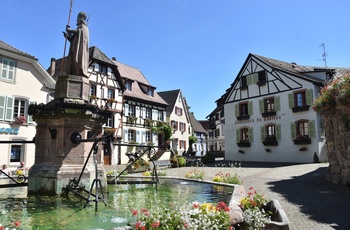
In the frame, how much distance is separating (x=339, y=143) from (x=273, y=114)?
1496cm

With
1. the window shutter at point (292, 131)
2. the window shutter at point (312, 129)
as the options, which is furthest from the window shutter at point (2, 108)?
the window shutter at point (312, 129)

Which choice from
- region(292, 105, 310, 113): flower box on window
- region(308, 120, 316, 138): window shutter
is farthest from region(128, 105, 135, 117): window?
region(308, 120, 316, 138): window shutter

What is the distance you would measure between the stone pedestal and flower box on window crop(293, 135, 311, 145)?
21.2m

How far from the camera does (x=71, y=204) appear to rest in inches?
223

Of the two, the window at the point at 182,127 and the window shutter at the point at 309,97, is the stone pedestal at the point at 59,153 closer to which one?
the window shutter at the point at 309,97

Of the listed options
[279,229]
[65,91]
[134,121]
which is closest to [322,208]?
[279,229]

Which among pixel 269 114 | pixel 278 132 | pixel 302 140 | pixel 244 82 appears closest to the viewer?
pixel 302 140

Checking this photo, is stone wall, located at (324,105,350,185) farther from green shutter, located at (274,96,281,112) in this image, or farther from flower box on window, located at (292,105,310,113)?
green shutter, located at (274,96,281,112)

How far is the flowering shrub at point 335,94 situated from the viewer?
33.1 ft

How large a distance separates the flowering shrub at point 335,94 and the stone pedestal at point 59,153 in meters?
9.09

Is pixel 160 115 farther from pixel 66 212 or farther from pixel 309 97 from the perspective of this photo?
pixel 66 212

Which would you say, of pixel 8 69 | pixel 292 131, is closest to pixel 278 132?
pixel 292 131

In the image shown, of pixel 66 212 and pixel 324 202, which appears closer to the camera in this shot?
pixel 66 212

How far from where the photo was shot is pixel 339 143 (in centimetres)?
1155
